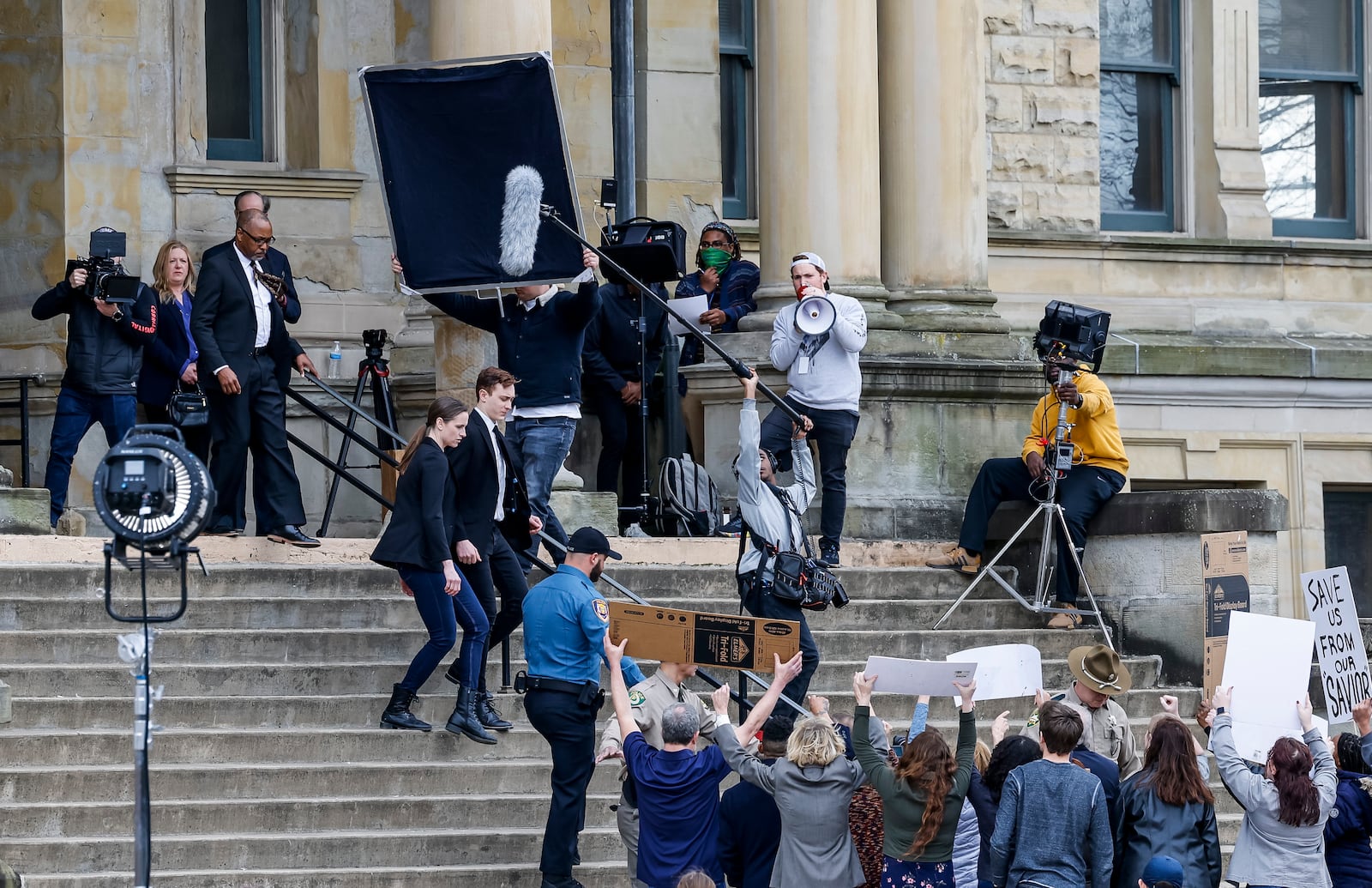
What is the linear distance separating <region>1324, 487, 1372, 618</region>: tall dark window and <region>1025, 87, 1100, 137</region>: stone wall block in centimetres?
346

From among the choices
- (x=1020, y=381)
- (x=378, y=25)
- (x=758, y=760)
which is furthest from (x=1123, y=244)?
(x=758, y=760)

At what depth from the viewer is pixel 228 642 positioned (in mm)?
12211

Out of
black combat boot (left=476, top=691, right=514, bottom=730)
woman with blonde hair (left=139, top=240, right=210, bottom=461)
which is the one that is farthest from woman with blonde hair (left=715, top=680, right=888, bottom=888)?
woman with blonde hair (left=139, top=240, right=210, bottom=461)

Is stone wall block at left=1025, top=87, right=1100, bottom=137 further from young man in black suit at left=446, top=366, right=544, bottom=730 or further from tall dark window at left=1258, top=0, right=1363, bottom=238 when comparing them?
young man in black suit at left=446, top=366, right=544, bottom=730

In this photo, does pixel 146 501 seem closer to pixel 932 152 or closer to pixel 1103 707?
pixel 1103 707

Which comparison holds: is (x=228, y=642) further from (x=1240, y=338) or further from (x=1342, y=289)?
(x=1342, y=289)

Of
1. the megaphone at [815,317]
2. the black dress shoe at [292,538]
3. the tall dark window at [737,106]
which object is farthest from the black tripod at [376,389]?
the tall dark window at [737,106]

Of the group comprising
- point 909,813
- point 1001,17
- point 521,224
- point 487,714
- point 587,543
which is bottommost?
point 909,813

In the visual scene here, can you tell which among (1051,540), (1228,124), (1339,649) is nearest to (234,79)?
(1051,540)

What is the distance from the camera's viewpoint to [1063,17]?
18.9 m

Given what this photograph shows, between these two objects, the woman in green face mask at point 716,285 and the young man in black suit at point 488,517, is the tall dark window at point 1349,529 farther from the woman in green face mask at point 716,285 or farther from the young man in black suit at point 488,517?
the young man in black suit at point 488,517

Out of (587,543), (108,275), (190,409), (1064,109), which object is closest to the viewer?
(587,543)

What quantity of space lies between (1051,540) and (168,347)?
5.35m

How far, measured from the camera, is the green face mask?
53.2 feet
